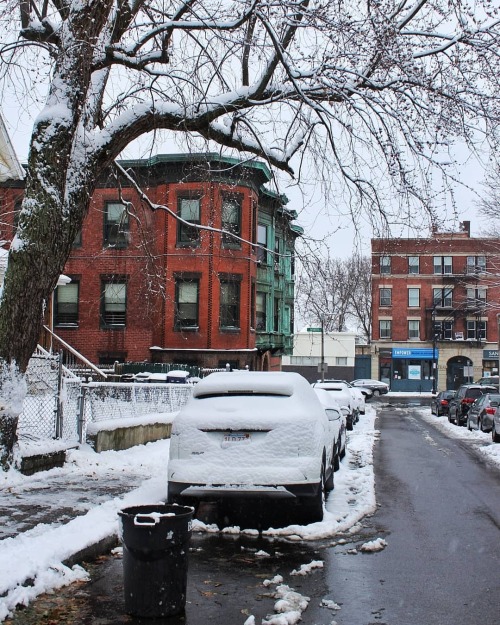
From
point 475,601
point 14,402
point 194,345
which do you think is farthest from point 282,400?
point 194,345

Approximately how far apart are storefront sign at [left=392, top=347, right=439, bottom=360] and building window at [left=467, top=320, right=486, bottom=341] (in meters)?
3.62

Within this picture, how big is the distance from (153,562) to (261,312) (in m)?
34.1

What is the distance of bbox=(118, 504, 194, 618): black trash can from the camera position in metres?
5.18

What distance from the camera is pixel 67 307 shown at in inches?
1410

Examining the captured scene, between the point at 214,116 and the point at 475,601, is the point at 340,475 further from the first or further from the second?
the point at 475,601

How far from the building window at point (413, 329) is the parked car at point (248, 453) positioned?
63366 mm

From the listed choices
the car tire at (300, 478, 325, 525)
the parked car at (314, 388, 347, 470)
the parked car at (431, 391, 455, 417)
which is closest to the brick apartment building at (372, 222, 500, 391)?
the parked car at (431, 391, 455, 417)

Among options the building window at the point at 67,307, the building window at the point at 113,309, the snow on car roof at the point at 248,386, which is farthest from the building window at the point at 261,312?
the snow on car roof at the point at 248,386

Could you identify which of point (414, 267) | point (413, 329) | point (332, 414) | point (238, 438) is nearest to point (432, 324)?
point (413, 329)

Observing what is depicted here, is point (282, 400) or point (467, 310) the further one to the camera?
point (467, 310)

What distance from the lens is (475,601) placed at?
18.7 feet

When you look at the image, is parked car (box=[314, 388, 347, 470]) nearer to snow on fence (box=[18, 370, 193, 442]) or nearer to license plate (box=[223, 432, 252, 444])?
license plate (box=[223, 432, 252, 444])

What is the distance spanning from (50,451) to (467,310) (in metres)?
62.6

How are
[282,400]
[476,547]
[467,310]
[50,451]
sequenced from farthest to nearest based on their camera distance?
[467,310], [50,451], [282,400], [476,547]
